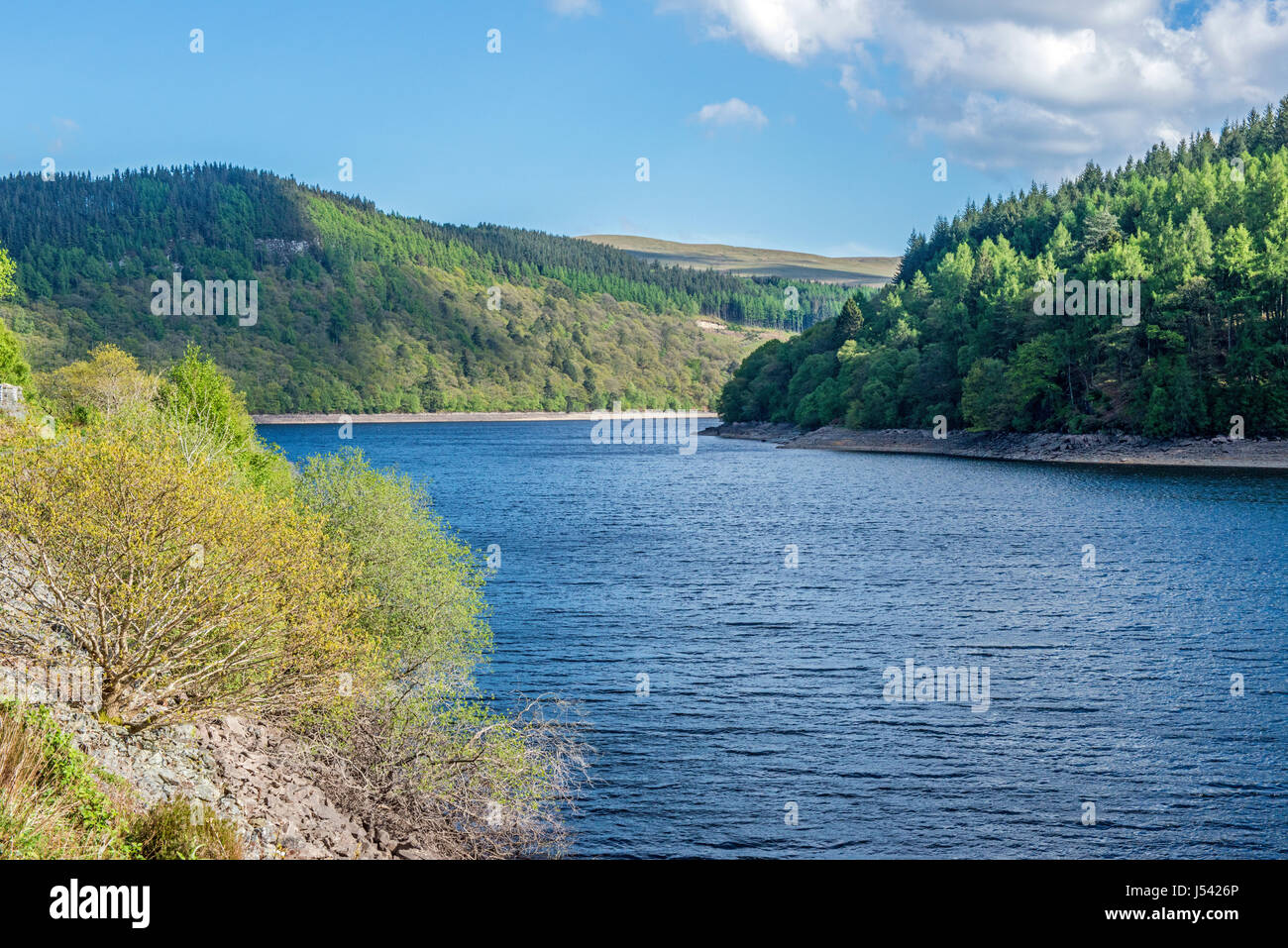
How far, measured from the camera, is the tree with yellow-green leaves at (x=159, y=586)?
846 inches

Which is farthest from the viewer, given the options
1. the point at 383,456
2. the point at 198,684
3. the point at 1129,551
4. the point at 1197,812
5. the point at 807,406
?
the point at 807,406

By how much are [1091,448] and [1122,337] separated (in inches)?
558

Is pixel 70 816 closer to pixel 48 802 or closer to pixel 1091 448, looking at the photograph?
pixel 48 802

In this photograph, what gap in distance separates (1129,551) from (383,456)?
12133 centimetres

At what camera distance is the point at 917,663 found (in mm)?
40312

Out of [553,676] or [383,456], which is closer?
[553,676]

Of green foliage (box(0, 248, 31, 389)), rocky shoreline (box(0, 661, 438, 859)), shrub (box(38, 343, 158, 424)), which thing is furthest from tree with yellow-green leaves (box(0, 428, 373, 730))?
shrub (box(38, 343, 158, 424))

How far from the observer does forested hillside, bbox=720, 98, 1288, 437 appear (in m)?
120

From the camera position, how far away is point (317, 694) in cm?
2412

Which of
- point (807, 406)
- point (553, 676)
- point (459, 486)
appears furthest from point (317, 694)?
point (807, 406)

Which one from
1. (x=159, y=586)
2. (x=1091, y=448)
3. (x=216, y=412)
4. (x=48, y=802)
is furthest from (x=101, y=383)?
(x=1091, y=448)
